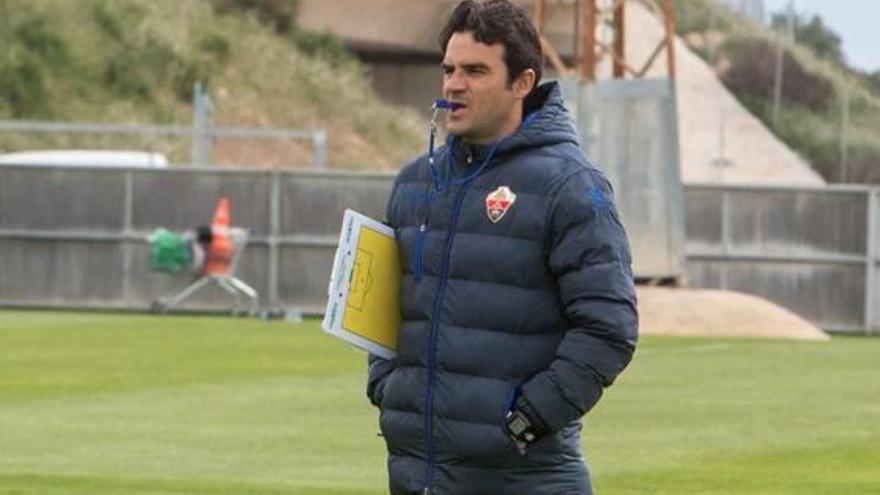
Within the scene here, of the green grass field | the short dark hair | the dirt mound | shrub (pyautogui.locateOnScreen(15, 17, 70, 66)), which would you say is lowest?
the green grass field

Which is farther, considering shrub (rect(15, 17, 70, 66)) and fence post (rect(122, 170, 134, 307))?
shrub (rect(15, 17, 70, 66))

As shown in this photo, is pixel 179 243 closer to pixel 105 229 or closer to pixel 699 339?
pixel 105 229

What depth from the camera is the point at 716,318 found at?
3234cm

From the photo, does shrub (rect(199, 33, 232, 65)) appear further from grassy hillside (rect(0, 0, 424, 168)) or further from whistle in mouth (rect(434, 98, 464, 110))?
whistle in mouth (rect(434, 98, 464, 110))

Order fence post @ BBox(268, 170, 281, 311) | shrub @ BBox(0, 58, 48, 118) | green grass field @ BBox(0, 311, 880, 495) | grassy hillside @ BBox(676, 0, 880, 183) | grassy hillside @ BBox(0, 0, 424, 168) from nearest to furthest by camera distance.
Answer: green grass field @ BBox(0, 311, 880, 495) < fence post @ BBox(268, 170, 281, 311) < shrub @ BBox(0, 58, 48, 118) < grassy hillside @ BBox(0, 0, 424, 168) < grassy hillside @ BBox(676, 0, 880, 183)

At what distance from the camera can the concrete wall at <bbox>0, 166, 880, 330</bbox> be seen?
3725 centimetres

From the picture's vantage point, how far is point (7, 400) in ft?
65.9

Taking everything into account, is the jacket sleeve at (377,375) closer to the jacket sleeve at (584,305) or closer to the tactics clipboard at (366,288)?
the tactics clipboard at (366,288)

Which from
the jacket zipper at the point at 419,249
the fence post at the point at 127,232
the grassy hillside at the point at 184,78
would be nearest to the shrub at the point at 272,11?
the grassy hillside at the point at 184,78

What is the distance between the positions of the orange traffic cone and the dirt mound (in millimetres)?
6181

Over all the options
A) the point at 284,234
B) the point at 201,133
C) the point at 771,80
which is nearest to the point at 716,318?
the point at 284,234

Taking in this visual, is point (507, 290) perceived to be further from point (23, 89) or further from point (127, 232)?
point (23, 89)

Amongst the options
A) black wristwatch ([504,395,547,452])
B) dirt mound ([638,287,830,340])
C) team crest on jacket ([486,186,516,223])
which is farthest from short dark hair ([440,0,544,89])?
dirt mound ([638,287,830,340])

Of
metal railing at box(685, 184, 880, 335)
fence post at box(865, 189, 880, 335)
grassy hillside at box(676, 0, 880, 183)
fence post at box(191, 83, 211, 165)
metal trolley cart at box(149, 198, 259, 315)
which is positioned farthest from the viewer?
grassy hillside at box(676, 0, 880, 183)
